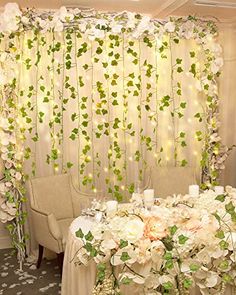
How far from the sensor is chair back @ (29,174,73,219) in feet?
13.0

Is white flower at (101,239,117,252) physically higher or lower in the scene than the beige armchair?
higher

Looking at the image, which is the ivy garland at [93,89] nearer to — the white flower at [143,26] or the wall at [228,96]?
the white flower at [143,26]

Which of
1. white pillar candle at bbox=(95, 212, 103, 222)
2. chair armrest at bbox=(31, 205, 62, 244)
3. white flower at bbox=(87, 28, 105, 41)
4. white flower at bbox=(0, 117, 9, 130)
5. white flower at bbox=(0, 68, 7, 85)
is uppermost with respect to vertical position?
white flower at bbox=(87, 28, 105, 41)

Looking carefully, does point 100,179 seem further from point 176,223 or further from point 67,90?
point 176,223

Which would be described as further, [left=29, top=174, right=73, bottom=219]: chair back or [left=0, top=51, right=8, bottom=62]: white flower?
[left=29, top=174, right=73, bottom=219]: chair back

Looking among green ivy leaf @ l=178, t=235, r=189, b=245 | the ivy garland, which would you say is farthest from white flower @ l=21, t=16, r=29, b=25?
green ivy leaf @ l=178, t=235, r=189, b=245

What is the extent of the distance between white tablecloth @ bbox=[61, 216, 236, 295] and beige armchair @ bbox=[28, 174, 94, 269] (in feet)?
3.03

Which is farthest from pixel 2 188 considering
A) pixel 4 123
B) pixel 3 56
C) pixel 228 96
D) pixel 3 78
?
pixel 228 96

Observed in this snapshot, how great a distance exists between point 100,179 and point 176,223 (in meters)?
2.29

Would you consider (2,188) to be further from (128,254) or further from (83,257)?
(128,254)

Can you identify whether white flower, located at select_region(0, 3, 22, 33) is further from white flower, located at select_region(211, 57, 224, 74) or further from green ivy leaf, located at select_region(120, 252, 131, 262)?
green ivy leaf, located at select_region(120, 252, 131, 262)

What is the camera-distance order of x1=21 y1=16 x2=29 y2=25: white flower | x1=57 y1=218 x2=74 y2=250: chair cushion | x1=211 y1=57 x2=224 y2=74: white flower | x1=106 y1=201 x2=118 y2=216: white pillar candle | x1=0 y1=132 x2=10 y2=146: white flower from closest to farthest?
x1=106 y1=201 x2=118 y2=216: white pillar candle, x1=57 y1=218 x2=74 y2=250: chair cushion, x1=21 y1=16 x2=29 y2=25: white flower, x1=0 y1=132 x2=10 y2=146: white flower, x1=211 y1=57 x2=224 y2=74: white flower

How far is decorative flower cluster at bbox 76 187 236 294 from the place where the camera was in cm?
182

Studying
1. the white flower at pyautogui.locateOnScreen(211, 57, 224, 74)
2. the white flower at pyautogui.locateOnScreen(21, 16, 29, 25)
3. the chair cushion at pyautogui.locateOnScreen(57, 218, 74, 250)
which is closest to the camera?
the chair cushion at pyautogui.locateOnScreen(57, 218, 74, 250)
